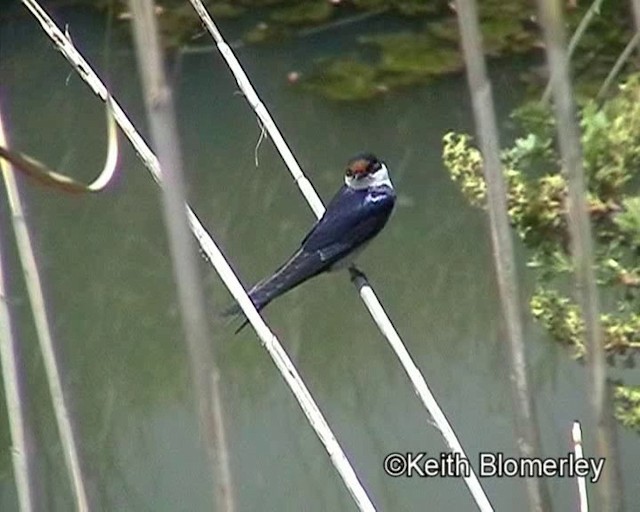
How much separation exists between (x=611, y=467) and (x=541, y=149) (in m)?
0.53

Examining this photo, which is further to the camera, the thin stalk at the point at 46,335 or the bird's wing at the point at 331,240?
the bird's wing at the point at 331,240

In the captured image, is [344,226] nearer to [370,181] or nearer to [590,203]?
[370,181]

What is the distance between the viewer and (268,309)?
2.59 meters

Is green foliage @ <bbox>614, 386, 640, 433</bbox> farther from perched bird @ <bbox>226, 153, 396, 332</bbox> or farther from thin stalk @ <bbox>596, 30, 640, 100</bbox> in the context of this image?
perched bird @ <bbox>226, 153, 396, 332</bbox>

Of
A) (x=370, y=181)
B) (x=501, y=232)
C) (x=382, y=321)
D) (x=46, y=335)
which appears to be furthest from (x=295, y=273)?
(x=501, y=232)

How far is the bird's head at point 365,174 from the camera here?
1.97 meters

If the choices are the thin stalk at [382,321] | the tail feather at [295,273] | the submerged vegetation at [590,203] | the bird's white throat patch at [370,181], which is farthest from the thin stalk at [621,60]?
the bird's white throat patch at [370,181]

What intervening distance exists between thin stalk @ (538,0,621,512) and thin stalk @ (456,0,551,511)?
4 centimetres

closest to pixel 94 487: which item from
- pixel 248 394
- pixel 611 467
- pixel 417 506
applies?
pixel 248 394

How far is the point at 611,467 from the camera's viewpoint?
900 mm

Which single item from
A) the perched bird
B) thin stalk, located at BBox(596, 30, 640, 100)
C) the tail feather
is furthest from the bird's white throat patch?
thin stalk, located at BBox(596, 30, 640, 100)

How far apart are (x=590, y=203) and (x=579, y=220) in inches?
21.5

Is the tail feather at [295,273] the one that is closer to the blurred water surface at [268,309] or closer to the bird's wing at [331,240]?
the bird's wing at [331,240]

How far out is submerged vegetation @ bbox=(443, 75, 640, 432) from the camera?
1.33m
